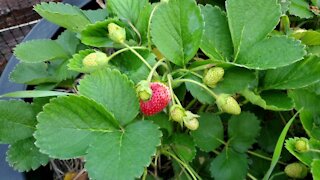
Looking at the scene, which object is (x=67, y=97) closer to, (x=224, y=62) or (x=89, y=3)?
(x=224, y=62)

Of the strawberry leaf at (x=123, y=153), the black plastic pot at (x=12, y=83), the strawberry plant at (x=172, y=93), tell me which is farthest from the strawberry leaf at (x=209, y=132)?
the black plastic pot at (x=12, y=83)

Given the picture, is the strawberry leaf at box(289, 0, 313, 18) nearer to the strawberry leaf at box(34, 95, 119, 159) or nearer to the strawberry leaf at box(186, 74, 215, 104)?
the strawberry leaf at box(186, 74, 215, 104)

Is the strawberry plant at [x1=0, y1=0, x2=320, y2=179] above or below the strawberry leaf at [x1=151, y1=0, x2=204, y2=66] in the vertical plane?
below

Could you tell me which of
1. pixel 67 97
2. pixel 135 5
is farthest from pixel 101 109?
pixel 135 5

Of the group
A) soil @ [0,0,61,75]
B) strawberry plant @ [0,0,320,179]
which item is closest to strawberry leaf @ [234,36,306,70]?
strawberry plant @ [0,0,320,179]

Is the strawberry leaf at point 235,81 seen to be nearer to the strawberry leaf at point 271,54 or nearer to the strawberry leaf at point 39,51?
the strawberry leaf at point 271,54
